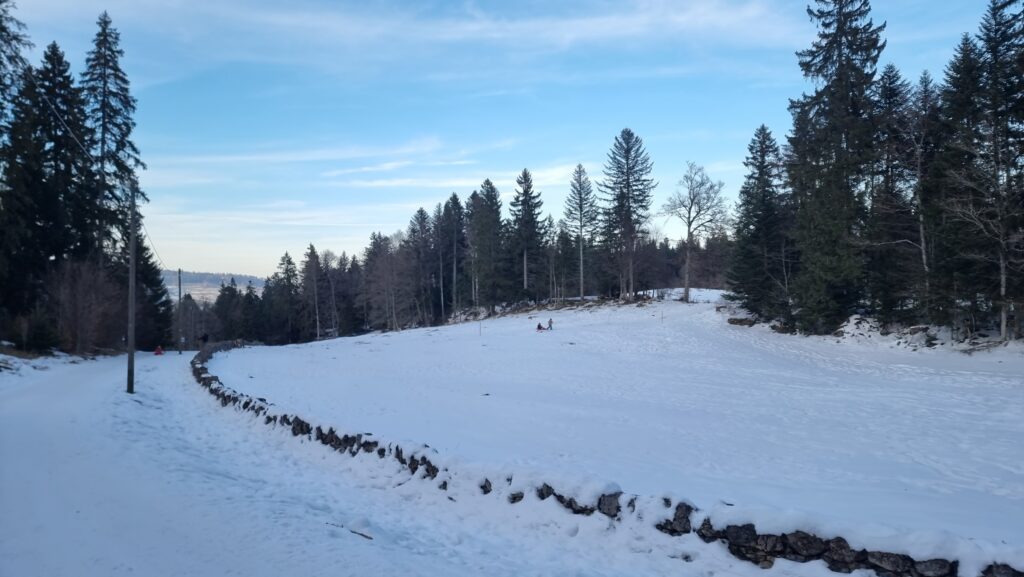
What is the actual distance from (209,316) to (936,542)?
4431 inches

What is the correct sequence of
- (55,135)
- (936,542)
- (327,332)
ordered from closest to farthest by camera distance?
1. (936,542)
2. (55,135)
3. (327,332)

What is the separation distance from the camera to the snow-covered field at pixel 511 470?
5.66 metres

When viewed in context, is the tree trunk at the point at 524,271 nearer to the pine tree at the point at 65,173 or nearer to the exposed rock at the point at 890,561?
the pine tree at the point at 65,173

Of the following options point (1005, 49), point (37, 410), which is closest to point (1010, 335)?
point (1005, 49)

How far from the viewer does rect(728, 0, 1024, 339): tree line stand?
66.7 ft

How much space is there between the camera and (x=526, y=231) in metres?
64.4

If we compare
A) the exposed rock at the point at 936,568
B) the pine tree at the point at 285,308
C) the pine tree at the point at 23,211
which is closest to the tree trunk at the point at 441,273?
the pine tree at the point at 285,308

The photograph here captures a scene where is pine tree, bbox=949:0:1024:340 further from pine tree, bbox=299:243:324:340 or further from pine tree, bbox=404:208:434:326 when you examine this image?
pine tree, bbox=299:243:324:340

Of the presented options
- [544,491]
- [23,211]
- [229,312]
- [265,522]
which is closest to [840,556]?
[544,491]

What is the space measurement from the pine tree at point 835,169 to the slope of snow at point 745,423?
2.78 meters

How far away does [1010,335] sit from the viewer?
20938 millimetres

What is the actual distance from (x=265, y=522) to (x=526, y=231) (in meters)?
58.8

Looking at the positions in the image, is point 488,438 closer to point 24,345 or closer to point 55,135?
point 24,345

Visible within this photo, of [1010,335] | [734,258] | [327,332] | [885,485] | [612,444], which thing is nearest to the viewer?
[885,485]
